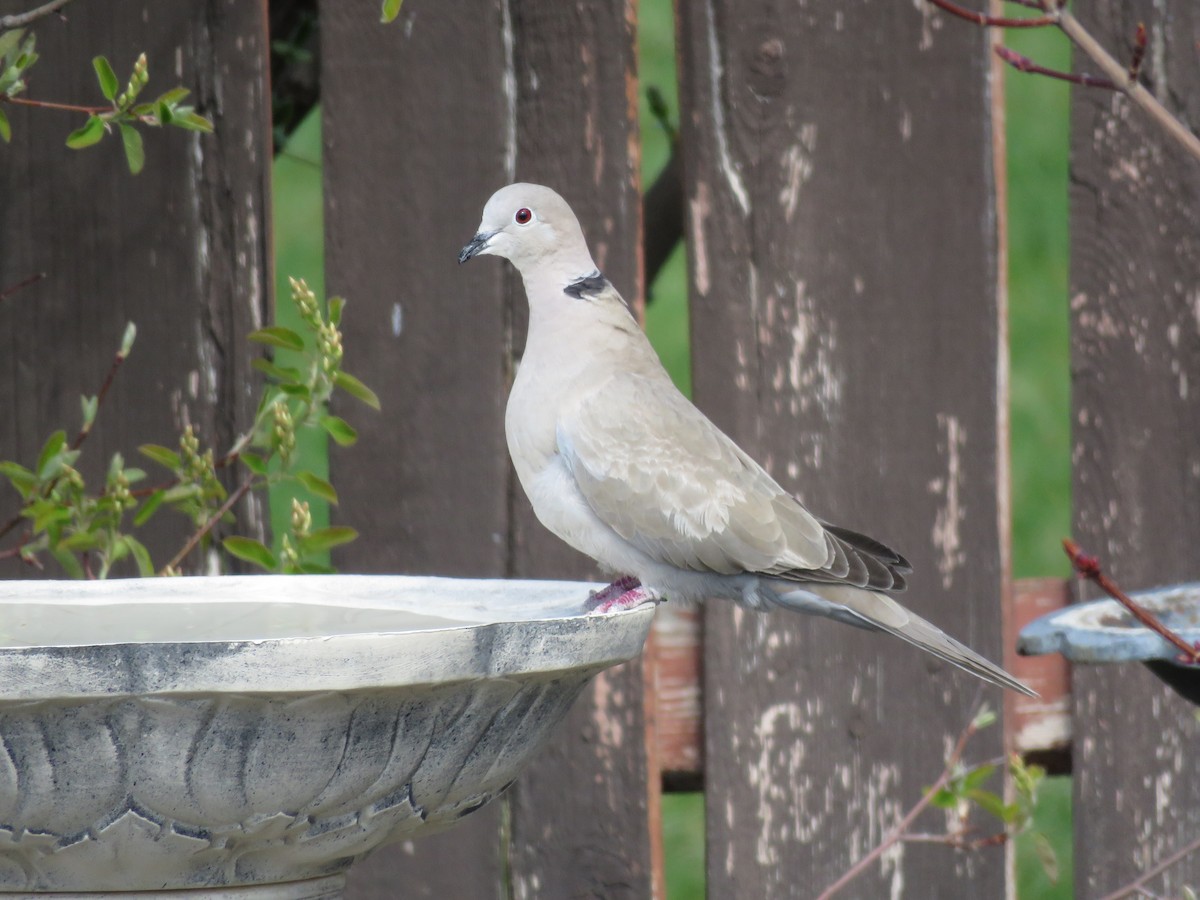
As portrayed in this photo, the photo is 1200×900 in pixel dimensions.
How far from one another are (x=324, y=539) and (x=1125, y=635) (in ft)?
3.55

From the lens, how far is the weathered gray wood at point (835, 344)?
7.75ft

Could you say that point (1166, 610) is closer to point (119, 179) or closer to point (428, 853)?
point (428, 853)

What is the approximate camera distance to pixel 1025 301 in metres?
6.30

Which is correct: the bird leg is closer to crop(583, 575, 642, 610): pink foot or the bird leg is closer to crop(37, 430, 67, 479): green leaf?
crop(583, 575, 642, 610): pink foot

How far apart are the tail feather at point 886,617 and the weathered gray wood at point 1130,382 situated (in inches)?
17.8

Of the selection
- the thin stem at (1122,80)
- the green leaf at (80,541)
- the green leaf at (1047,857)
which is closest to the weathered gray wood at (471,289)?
the green leaf at (80,541)

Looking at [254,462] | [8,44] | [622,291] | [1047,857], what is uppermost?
[8,44]

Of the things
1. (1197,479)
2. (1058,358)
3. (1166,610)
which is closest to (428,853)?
(1166,610)

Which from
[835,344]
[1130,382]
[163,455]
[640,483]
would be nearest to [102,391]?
[163,455]

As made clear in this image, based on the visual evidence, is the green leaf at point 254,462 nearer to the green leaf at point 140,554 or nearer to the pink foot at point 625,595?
the green leaf at point 140,554

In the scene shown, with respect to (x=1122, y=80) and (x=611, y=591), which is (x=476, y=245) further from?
(x=1122, y=80)

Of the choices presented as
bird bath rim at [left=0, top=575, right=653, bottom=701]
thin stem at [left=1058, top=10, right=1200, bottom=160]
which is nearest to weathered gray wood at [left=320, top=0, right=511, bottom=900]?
bird bath rim at [left=0, top=575, right=653, bottom=701]

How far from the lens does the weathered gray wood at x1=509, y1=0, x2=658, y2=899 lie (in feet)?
7.62

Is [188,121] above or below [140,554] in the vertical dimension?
above
